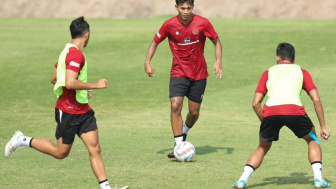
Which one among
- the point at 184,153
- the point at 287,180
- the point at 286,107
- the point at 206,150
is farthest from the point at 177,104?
the point at 286,107

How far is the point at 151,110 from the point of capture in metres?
19.3

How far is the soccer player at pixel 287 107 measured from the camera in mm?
10211

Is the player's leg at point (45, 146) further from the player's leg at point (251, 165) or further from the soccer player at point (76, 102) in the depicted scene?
the player's leg at point (251, 165)

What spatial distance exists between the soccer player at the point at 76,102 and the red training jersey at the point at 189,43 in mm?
3205

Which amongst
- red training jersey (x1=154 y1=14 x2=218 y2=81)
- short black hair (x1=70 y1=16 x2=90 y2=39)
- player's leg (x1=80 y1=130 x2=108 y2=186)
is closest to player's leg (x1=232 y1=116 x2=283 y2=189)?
player's leg (x1=80 y1=130 x2=108 y2=186)

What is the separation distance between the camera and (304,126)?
10289 millimetres

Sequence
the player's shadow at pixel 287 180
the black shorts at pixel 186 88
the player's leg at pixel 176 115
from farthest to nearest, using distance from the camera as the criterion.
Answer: the black shorts at pixel 186 88 < the player's leg at pixel 176 115 < the player's shadow at pixel 287 180

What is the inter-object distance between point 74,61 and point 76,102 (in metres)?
0.63

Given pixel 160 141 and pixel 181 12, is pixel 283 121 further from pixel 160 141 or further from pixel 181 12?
pixel 160 141

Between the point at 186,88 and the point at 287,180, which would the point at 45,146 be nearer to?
the point at 287,180

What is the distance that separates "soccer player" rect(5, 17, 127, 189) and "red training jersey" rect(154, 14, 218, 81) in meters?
3.20

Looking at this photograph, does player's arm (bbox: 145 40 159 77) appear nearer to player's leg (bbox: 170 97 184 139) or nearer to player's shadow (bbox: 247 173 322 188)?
player's leg (bbox: 170 97 184 139)

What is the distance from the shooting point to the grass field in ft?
37.8

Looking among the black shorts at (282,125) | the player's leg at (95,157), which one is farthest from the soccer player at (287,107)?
the player's leg at (95,157)
